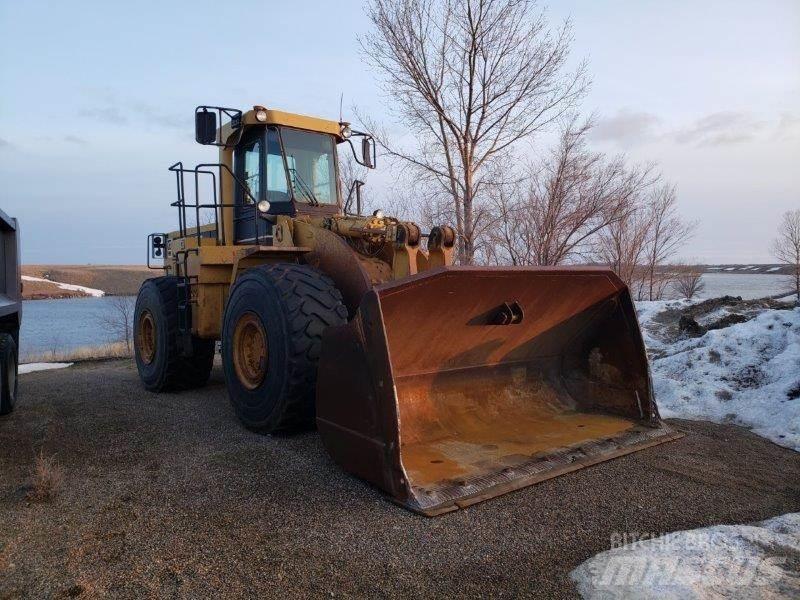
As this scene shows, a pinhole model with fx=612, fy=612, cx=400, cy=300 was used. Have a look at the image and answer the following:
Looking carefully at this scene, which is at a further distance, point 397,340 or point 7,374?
point 7,374

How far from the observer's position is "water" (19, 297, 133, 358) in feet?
84.1

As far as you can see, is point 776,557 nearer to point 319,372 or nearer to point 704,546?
point 704,546

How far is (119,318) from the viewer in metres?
31.6

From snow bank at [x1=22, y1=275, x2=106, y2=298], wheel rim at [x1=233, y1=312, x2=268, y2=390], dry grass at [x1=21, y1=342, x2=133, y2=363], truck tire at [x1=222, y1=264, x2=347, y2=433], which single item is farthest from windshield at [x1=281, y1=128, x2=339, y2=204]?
snow bank at [x1=22, y1=275, x2=106, y2=298]

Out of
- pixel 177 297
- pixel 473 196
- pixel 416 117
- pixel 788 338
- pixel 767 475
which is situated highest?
pixel 416 117

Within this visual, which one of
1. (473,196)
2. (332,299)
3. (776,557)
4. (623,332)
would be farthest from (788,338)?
(473,196)

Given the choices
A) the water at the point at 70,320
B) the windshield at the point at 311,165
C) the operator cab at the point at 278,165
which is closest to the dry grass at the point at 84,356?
the operator cab at the point at 278,165

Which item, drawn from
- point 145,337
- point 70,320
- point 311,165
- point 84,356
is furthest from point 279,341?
point 70,320

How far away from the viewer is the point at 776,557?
2963 mm

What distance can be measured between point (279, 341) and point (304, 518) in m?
1.68

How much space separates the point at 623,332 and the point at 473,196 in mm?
9594

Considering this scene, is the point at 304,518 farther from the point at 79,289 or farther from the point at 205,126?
the point at 79,289

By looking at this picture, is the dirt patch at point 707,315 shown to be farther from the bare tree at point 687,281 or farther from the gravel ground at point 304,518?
the bare tree at point 687,281

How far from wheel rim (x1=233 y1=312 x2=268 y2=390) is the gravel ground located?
511mm
